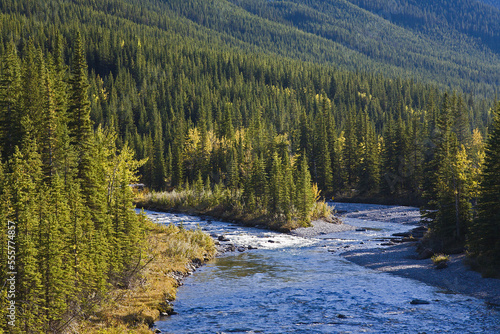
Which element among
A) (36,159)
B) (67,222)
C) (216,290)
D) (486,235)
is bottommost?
(216,290)

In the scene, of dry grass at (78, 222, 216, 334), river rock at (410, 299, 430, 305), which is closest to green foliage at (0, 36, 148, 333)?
dry grass at (78, 222, 216, 334)

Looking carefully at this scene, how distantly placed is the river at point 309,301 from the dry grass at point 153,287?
104cm

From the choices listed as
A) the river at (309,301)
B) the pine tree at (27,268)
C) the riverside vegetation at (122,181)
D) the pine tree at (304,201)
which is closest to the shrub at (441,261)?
the riverside vegetation at (122,181)

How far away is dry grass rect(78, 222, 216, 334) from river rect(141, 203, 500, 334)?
1.04m

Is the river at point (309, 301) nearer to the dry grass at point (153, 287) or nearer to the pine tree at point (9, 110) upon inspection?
the dry grass at point (153, 287)

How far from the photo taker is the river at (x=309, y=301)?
69.4 ft

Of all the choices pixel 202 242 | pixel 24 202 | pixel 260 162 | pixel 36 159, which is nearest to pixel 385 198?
pixel 260 162

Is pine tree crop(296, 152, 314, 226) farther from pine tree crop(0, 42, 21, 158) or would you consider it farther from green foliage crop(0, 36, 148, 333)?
pine tree crop(0, 42, 21, 158)

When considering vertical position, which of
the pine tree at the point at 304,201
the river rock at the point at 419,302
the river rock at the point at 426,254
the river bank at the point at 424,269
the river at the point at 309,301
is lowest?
the river at the point at 309,301

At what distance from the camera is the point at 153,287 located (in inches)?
1012

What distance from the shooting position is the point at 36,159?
26.0 meters

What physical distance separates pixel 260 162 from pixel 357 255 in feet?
95.3

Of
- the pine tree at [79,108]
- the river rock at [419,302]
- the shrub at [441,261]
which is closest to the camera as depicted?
the river rock at [419,302]

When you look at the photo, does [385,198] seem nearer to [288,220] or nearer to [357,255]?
[288,220]
